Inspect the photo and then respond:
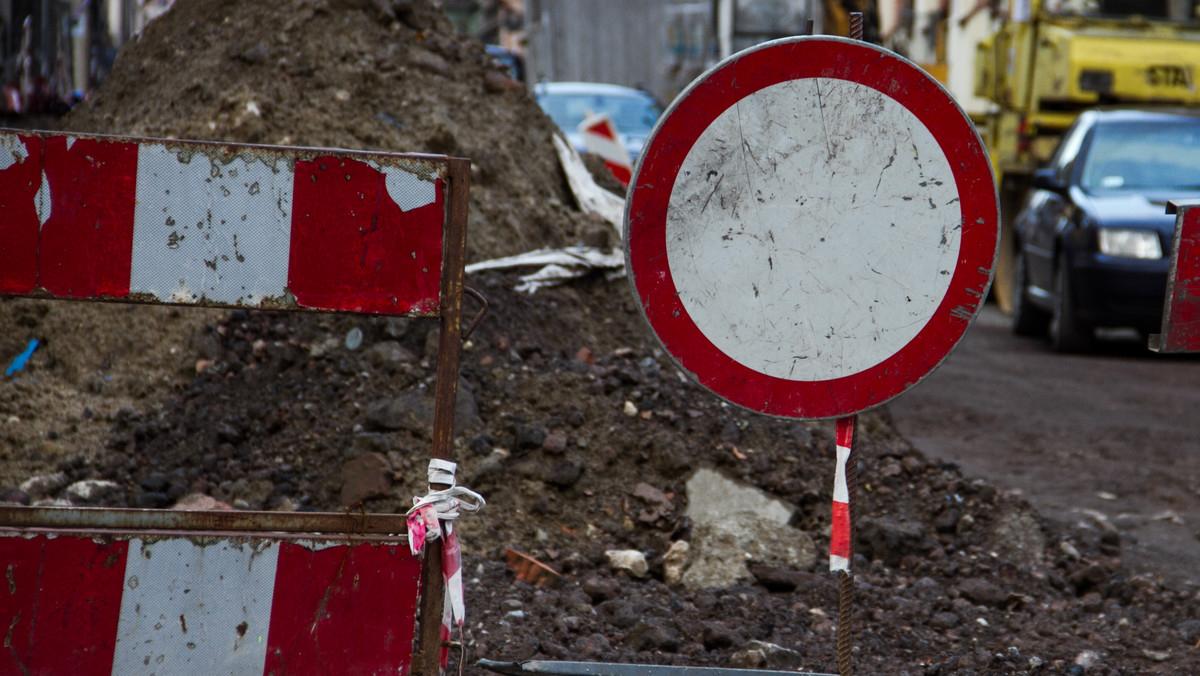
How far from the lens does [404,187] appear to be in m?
2.53

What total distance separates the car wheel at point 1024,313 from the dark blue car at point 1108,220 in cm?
19

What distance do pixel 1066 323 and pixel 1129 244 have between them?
3.06 feet

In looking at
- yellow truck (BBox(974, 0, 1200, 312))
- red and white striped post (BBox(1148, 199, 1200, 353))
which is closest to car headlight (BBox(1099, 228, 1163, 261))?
yellow truck (BBox(974, 0, 1200, 312))

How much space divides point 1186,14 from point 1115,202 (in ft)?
15.6

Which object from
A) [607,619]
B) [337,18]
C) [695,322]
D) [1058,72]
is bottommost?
[607,619]

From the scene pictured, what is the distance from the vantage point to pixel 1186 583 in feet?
15.0

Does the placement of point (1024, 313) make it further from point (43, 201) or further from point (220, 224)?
point (43, 201)

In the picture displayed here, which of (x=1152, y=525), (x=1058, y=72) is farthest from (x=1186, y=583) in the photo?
(x=1058, y=72)

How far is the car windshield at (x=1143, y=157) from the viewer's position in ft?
31.8

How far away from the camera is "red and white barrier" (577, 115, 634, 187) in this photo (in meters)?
10.3

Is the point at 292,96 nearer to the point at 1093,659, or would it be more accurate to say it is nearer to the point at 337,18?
the point at 337,18

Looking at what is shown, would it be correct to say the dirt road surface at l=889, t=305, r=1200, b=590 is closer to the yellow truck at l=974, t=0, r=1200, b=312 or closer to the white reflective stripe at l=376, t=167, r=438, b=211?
the yellow truck at l=974, t=0, r=1200, b=312

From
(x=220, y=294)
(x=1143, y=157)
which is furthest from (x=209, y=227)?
(x=1143, y=157)

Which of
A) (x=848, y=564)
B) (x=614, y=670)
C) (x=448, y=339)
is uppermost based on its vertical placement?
(x=448, y=339)
